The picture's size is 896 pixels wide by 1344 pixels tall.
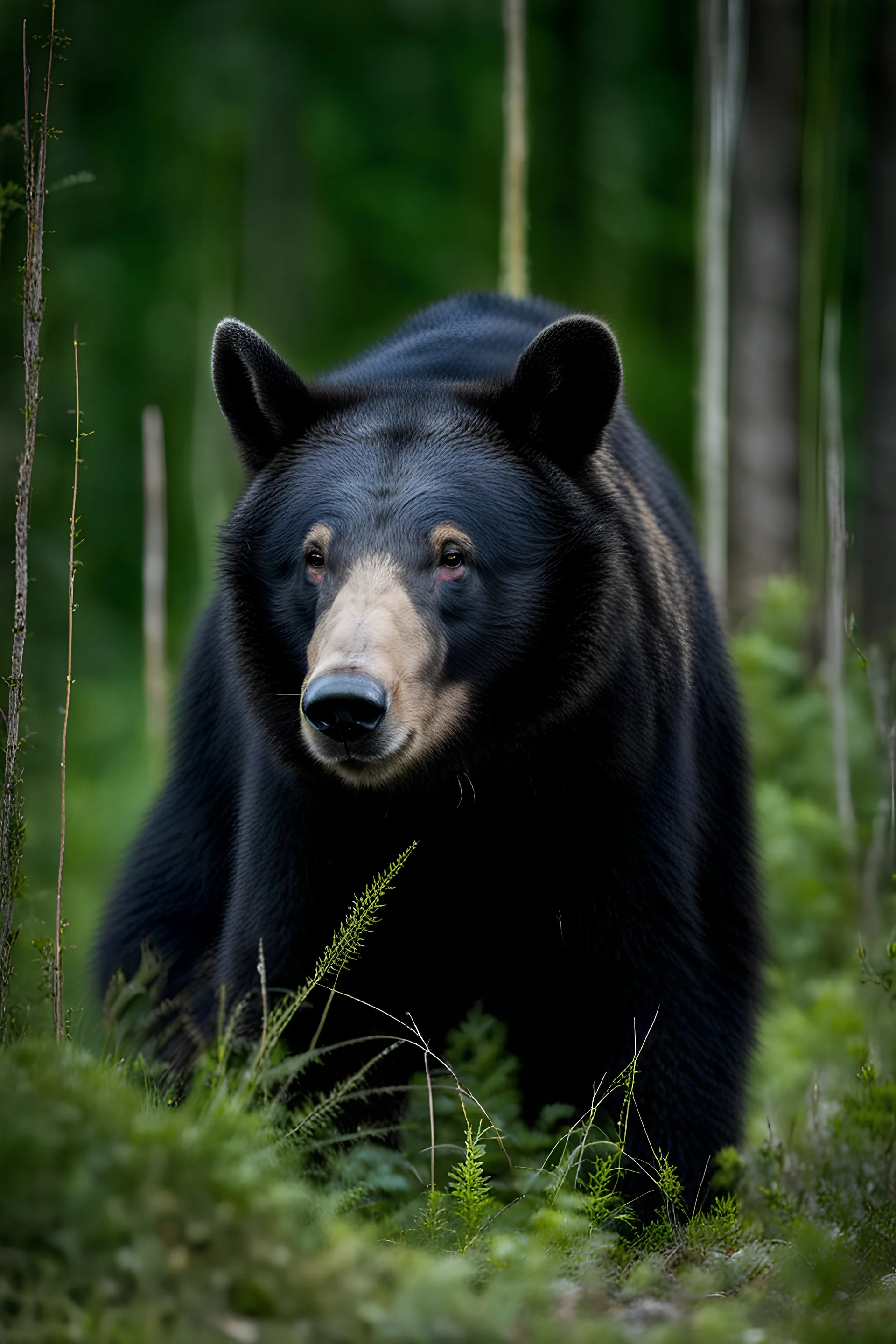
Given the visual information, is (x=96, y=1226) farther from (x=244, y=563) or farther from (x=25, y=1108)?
(x=244, y=563)

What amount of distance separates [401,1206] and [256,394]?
232 centimetres

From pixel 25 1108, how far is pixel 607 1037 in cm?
197

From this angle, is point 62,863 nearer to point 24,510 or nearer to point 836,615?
point 24,510

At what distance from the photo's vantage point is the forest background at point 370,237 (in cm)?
1084

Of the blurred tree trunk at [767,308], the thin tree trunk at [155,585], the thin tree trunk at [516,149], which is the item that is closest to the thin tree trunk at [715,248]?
the thin tree trunk at [516,149]

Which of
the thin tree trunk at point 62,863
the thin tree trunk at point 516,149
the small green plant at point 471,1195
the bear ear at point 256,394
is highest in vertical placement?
the thin tree trunk at point 516,149

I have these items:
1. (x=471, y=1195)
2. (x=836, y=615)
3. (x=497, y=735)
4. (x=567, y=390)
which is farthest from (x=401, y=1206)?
(x=836, y=615)

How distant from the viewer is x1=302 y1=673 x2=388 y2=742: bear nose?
305 centimetres

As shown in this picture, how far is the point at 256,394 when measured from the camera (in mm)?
4016

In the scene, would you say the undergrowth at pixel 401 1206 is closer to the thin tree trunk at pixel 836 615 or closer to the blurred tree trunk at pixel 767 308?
the thin tree trunk at pixel 836 615

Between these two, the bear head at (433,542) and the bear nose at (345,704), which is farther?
the bear head at (433,542)

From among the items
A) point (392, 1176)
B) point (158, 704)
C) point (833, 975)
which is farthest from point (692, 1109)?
point (158, 704)

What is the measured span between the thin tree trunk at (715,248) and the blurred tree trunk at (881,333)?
3.02 meters

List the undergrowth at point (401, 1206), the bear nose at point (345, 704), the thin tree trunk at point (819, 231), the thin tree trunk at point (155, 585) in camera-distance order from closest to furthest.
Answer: the undergrowth at point (401, 1206) → the bear nose at point (345, 704) → the thin tree trunk at point (819, 231) → the thin tree trunk at point (155, 585)
